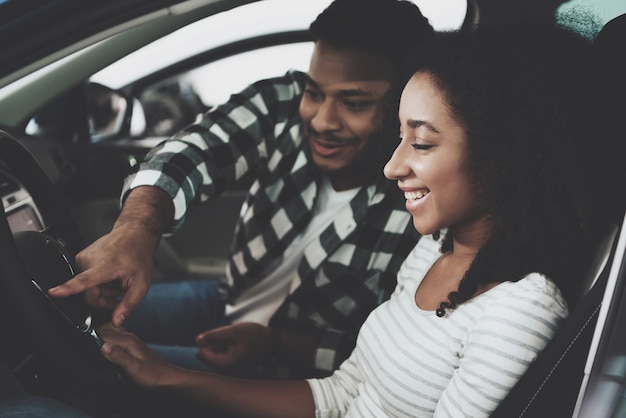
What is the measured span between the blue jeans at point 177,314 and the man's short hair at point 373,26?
916 mm

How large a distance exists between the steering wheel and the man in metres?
0.26

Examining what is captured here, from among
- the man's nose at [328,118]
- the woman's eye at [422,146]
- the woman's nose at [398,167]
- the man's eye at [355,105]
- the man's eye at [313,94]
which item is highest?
the man's eye at [313,94]

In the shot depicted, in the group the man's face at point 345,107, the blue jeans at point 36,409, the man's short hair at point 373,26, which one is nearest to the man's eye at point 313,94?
the man's face at point 345,107

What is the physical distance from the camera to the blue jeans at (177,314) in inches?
75.9

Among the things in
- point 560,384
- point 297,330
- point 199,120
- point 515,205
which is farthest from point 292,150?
point 560,384

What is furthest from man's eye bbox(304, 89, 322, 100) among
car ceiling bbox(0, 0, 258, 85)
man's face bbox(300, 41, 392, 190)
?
car ceiling bbox(0, 0, 258, 85)

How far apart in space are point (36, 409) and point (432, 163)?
2.68ft

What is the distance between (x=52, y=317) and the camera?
105cm

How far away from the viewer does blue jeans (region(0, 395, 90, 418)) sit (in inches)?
42.8

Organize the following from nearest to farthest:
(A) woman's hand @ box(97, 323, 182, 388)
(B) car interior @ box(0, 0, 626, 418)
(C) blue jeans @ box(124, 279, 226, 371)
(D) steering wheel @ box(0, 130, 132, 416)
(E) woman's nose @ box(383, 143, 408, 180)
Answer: (B) car interior @ box(0, 0, 626, 418) → (D) steering wheel @ box(0, 130, 132, 416) → (E) woman's nose @ box(383, 143, 408, 180) → (A) woman's hand @ box(97, 323, 182, 388) → (C) blue jeans @ box(124, 279, 226, 371)

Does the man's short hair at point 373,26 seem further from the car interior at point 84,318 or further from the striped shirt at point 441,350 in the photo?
the striped shirt at point 441,350

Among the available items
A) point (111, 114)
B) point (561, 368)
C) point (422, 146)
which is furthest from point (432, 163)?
point (111, 114)

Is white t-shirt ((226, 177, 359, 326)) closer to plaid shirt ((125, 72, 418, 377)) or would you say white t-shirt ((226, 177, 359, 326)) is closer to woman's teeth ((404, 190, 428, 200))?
plaid shirt ((125, 72, 418, 377))

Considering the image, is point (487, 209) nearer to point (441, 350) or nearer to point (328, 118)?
point (441, 350)
